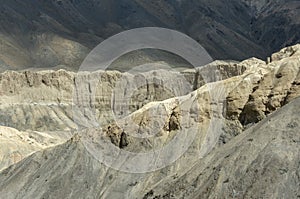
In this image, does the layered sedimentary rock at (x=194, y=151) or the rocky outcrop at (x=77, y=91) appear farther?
the rocky outcrop at (x=77, y=91)

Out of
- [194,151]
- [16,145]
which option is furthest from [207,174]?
[16,145]

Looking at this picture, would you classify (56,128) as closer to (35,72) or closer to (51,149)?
(35,72)

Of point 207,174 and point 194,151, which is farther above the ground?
point 194,151

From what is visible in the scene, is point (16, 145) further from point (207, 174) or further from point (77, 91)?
point (77, 91)

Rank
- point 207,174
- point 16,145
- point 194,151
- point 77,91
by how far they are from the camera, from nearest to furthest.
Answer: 1. point 207,174
2. point 194,151
3. point 16,145
4. point 77,91

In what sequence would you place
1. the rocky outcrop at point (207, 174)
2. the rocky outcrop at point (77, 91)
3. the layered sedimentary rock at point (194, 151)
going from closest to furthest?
the rocky outcrop at point (207, 174)
the layered sedimentary rock at point (194, 151)
the rocky outcrop at point (77, 91)

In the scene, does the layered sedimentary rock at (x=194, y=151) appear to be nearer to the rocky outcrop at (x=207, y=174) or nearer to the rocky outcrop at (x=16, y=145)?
the rocky outcrop at (x=207, y=174)

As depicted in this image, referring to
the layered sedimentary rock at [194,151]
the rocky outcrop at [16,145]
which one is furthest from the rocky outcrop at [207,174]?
the rocky outcrop at [16,145]

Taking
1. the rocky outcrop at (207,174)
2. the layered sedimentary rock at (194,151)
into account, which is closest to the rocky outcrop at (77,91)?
the layered sedimentary rock at (194,151)

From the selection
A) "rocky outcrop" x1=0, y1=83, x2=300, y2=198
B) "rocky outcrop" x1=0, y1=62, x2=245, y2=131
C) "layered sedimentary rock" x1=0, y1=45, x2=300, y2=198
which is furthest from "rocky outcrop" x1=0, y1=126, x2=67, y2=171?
"rocky outcrop" x1=0, y1=62, x2=245, y2=131

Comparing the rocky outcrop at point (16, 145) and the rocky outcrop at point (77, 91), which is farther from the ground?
the rocky outcrop at point (77, 91)

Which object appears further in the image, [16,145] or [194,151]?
[16,145]

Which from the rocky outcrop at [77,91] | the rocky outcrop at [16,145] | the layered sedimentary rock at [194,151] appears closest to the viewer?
the layered sedimentary rock at [194,151]
